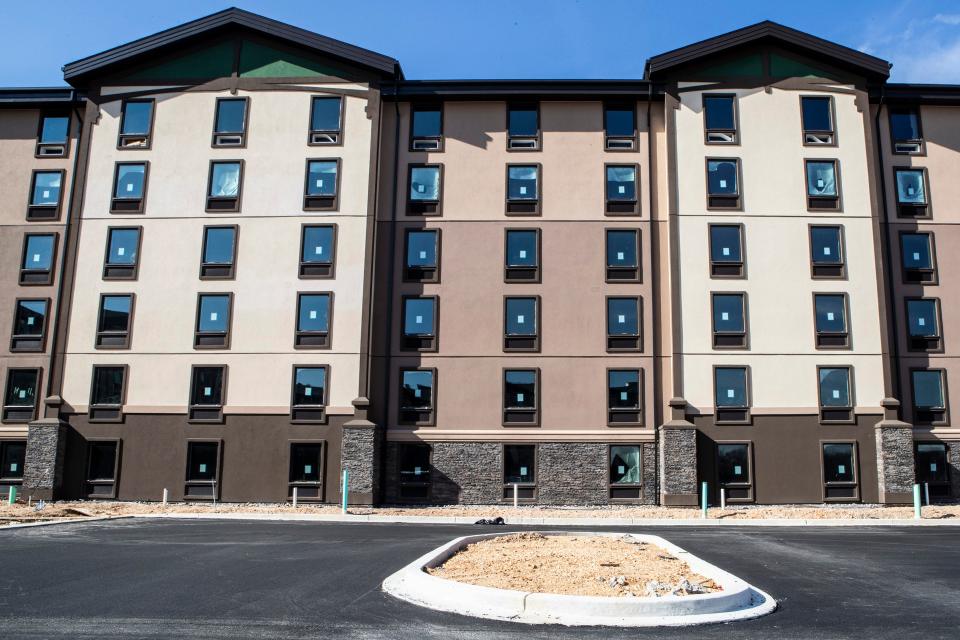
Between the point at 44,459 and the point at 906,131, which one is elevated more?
the point at 906,131

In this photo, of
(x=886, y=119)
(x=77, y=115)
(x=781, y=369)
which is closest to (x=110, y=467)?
(x=77, y=115)

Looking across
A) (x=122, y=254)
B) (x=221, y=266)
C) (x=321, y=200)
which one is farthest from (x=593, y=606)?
(x=122, y=254)

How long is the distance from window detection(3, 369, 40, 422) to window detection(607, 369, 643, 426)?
845 inches

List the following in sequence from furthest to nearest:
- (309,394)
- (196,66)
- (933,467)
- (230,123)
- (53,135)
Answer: (53,135)
(196,66)
(230,123)
(309,394)
(933,467)

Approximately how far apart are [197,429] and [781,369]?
70.2 ft

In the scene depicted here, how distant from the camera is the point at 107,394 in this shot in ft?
93.2

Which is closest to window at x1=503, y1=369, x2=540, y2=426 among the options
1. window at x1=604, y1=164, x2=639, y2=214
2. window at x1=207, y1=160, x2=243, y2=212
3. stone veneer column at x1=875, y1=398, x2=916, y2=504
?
window at x1=604, y1=164, x2=639, y2=214

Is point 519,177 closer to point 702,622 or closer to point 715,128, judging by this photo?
point 715,128

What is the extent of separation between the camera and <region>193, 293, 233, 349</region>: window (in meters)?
28.5

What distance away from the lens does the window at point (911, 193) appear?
29406 millimetres

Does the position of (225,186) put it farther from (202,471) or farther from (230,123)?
(202,471)

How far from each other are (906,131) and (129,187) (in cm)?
3044

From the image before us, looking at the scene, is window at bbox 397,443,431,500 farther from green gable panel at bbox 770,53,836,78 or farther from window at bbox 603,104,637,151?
green gable panel at bbox 770,53,836,78

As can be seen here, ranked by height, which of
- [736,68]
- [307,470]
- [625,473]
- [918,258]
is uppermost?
[736,68]
